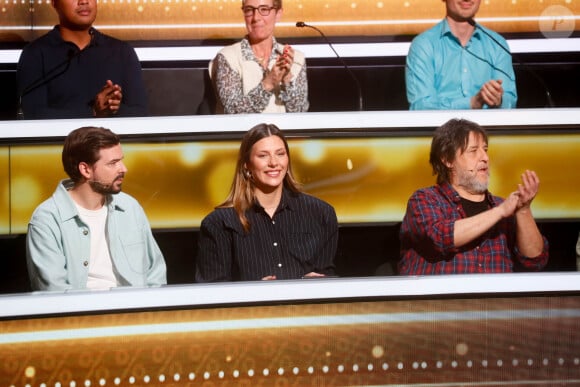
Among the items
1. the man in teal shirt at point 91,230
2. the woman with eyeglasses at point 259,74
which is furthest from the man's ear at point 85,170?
the woman with eyeglasses at point 259,74

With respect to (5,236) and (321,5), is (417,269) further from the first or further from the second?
(321,5)

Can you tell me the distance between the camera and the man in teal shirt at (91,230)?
211cm

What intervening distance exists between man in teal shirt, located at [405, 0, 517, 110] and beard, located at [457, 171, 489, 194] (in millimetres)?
Result: 396

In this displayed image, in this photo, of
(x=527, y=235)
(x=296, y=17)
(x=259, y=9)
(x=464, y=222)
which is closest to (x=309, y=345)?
(x=464, y=222)

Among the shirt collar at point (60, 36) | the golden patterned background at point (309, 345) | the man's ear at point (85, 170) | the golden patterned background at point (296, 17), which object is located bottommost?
the golden patterned background at point (309, 345)

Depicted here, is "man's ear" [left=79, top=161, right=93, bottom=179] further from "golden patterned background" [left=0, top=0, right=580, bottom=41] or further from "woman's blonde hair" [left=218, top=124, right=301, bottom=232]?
"golden patterned background" [left=0, top=0, right=580, bottom=41]

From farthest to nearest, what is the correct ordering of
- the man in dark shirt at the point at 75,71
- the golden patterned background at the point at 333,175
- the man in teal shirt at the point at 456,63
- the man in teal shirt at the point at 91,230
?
the man in teal shirt at the point at 456,63 → the man in dark shirt at the point at 75,71 → the golden patterned background at the point at 333,175 → the man in teal shirt at the point at 91,230

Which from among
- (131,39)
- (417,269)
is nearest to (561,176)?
(417,269)

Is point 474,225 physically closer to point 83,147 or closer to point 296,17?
point 83,147

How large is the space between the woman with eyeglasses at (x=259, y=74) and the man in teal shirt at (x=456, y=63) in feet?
1.04

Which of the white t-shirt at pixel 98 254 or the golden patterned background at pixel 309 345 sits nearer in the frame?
the golden patterned background at pixel 309 345

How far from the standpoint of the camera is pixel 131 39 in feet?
10.1

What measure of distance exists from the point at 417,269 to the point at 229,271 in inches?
16.6

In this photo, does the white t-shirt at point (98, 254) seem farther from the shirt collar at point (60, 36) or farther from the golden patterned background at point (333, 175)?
the shirt collar at point (60, 36)
